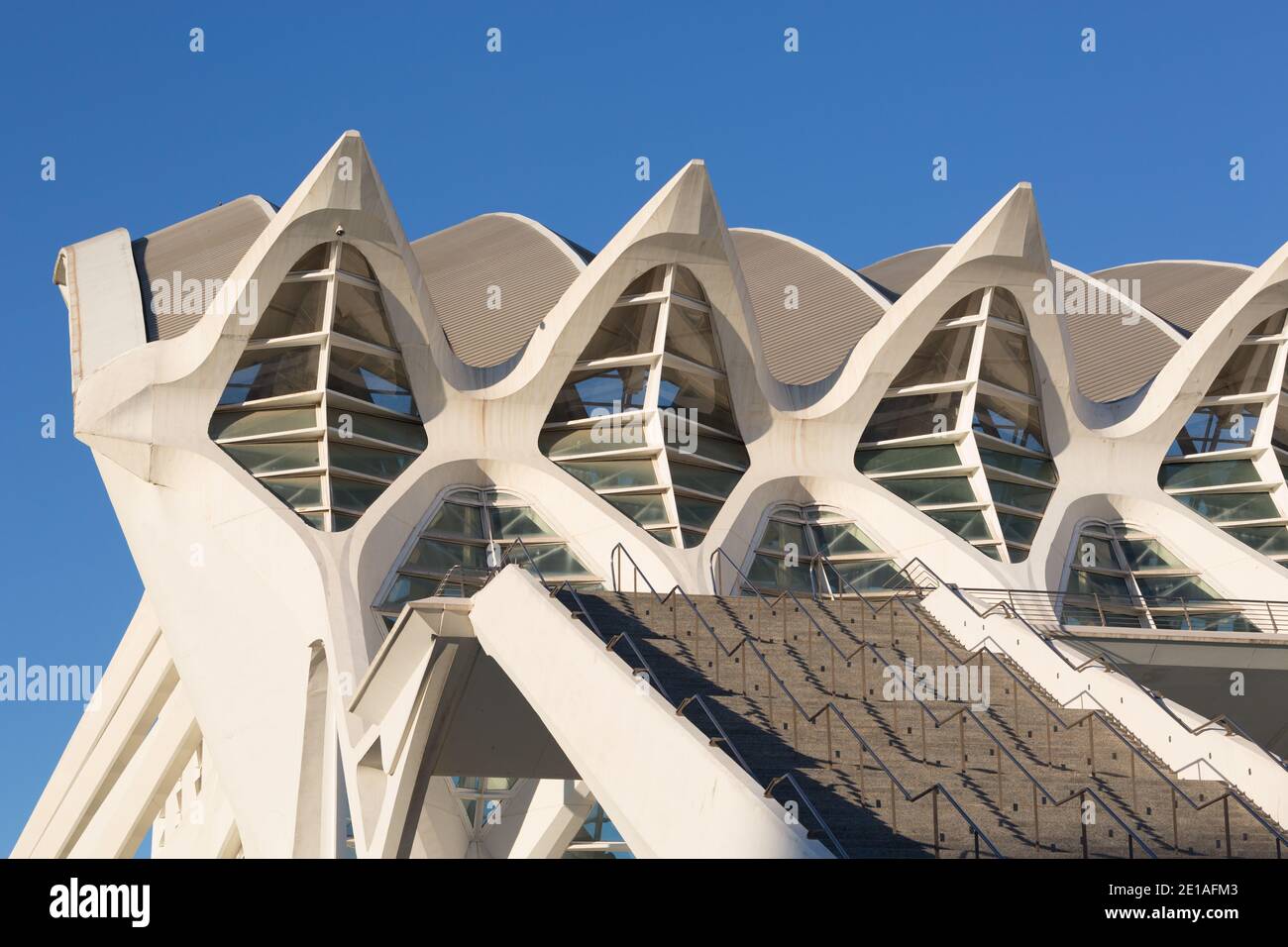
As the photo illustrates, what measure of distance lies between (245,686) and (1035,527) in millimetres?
15727

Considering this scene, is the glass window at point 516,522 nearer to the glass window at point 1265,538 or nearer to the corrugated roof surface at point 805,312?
the corrugated roof surface at point 805,312

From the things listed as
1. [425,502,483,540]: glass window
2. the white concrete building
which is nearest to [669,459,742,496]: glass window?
the white concrete building

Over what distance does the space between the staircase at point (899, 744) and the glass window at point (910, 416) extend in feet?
43.6

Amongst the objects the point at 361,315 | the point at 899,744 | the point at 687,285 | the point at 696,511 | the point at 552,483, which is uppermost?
the point at 687,285

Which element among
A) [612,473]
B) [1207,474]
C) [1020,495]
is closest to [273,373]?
[612,473]

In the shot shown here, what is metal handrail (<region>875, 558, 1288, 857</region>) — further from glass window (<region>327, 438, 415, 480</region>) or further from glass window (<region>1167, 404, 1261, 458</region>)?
glass window (<region>1167, 404, 1261, 458</region>)

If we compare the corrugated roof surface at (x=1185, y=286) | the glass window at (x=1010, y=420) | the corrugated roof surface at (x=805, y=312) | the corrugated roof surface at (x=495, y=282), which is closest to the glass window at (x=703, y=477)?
the corrugated roof surface at (x=805, y=312)

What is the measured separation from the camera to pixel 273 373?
107 feet

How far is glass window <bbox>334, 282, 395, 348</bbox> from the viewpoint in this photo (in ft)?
106

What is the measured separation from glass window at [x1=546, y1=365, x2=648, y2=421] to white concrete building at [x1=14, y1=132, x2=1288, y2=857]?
0.07 metres

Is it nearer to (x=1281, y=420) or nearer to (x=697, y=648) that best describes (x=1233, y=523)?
(x=1281, y=420)

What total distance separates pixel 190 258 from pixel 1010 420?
1753 cm

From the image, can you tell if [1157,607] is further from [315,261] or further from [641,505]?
[315,261]

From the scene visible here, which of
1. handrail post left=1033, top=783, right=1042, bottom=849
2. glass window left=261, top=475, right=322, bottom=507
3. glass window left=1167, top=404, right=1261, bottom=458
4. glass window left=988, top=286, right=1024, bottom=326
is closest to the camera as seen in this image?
handrail post left=1033, top=783, right=1042, bottom=849
